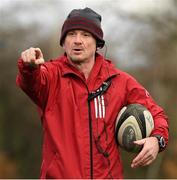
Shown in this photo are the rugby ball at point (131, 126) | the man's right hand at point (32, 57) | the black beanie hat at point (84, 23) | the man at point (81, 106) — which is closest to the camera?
the man's right hand at point (32, 57)

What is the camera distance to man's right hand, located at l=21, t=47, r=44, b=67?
4.59 meters

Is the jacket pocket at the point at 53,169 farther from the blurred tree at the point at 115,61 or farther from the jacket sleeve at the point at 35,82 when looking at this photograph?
the blurred tree at the point at 115,61

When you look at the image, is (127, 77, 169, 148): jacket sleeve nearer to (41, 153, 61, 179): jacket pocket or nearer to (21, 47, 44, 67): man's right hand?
(41, 153, 61, 179): jacket pocket

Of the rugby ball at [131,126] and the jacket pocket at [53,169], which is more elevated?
the rugby ball at [131,126]

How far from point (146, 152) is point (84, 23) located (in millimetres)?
1234

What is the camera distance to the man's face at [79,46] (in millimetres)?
5168

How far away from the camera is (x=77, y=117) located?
4.95 metres

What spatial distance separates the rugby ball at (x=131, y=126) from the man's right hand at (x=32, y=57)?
0.89 metres

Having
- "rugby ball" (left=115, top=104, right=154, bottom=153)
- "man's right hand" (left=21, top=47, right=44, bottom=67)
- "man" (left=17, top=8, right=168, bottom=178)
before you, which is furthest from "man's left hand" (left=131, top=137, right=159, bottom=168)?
"man's right hand" (left=21, top=47, right=44, bottom=67)

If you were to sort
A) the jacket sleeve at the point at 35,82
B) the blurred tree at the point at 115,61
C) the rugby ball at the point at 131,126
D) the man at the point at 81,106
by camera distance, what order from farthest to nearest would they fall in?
the blurred tree at the point at 115,61, the rugby ball at the point at 131,126, the man at the point at 81,106, the jacket sleeve at the point at 35,82

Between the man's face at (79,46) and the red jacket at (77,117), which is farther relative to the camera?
the man's face at (79,46)

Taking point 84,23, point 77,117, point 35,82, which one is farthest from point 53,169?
point 84,23

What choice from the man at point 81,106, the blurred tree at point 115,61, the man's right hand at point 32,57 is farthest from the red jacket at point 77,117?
the blurred tree at point 115,61

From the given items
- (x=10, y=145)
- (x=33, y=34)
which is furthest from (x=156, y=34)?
(x=10, y=145)
